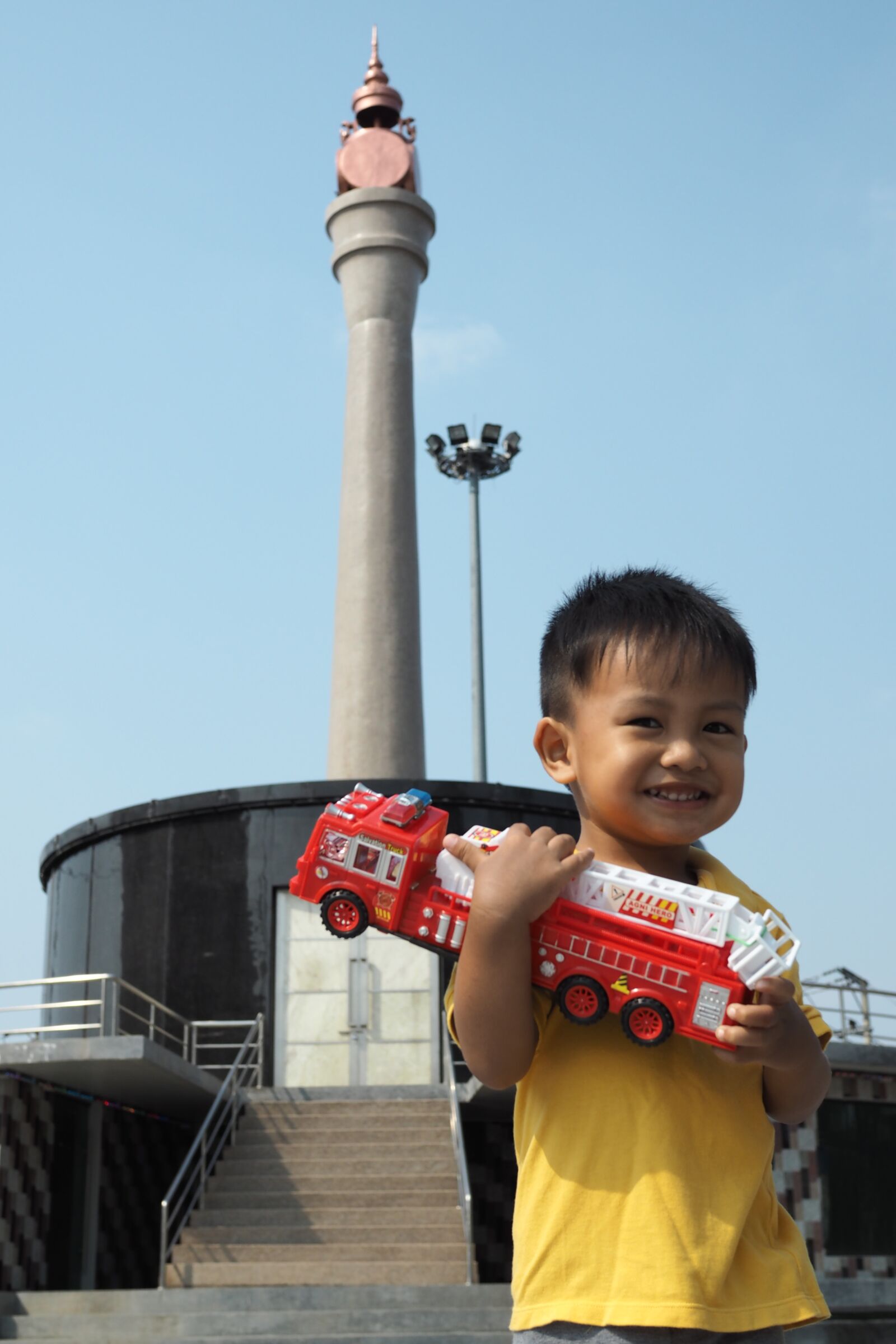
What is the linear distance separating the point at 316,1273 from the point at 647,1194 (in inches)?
449

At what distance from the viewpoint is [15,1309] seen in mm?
12492

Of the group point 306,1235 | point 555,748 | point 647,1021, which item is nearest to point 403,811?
point 555,748

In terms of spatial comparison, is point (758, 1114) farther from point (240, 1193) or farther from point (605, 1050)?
point (240, 1193)

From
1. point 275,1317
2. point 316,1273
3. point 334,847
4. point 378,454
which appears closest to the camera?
point 334,847

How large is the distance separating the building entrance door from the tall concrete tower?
329cm

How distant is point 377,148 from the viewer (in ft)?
81.0

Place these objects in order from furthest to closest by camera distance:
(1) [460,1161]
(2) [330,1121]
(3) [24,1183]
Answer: (2) [330,1121]
(3) [24,1183]
(1) [460,1161]

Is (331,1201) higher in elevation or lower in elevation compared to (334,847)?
lower

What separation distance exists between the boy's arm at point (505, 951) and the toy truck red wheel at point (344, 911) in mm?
484

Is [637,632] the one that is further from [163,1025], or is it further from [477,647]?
[477,647]

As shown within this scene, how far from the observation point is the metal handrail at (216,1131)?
14.4 metres

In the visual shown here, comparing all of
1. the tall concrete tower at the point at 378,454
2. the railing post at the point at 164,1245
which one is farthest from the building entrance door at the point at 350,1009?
the railing post at the point at 164,1245

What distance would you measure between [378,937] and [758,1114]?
1594cm

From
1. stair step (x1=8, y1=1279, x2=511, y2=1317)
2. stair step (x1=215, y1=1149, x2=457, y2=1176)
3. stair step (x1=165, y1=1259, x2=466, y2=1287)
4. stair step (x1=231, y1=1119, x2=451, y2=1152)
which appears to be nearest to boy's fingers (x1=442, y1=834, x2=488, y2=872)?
stair step (x1=8, y1=1279, x2=511, y2=1317)
